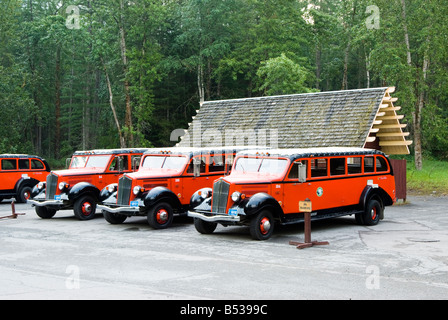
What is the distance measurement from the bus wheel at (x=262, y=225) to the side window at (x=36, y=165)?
15.2m

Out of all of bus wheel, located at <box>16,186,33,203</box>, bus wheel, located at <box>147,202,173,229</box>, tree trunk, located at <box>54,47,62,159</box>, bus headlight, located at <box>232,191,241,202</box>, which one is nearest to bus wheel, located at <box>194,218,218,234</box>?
bus headlight, located at <box>232,191,241,202</box>

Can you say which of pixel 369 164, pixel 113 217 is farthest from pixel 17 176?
pixel 369 164

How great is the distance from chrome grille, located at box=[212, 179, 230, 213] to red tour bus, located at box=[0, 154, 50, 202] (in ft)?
45.1

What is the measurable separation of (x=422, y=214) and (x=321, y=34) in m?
32.0

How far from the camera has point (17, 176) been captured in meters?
25.0

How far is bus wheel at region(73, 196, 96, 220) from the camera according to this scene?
1842 cm

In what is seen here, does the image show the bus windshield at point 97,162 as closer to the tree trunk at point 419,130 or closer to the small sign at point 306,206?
the small sign at point 306,206

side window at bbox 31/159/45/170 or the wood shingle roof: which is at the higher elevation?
the wood shingle roof

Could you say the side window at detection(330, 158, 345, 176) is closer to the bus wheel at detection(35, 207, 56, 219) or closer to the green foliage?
the bus wheel at detection(35, 207, 56, 219)

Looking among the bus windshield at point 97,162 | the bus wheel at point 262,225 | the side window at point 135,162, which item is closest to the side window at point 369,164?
the bus wheel at point 262,225

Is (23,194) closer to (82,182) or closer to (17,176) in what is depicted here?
(17,176)

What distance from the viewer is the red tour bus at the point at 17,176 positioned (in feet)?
81.1

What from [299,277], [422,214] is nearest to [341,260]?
[299,277]

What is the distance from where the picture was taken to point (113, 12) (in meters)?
40.2
